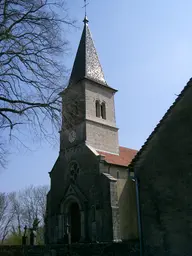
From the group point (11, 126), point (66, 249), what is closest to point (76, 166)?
point (66, 249)

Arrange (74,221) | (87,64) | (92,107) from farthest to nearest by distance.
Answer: (87,64), (92,107), (74,221)

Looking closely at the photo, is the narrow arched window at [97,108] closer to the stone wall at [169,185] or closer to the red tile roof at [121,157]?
the red tile roof at [121,157]

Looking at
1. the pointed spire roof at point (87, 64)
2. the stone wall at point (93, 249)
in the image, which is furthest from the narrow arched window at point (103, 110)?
the stone wall at point (93, 249)

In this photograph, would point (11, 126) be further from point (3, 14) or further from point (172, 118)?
point (172, 118)

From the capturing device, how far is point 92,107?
2811 centimetres

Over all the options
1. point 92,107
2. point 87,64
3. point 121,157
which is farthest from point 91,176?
point 87,64

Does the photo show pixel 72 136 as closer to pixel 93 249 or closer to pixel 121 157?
pixel 121 157

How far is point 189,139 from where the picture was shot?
12.7 meters

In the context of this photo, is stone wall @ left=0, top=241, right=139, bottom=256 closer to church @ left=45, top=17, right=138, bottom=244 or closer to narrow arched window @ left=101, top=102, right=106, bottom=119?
church @ left=45, top=17, right=138, bottom=244

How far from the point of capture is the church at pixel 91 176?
2211cm

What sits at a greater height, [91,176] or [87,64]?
[87,64]

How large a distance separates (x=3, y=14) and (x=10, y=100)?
10.9ft

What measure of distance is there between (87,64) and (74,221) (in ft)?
52.0

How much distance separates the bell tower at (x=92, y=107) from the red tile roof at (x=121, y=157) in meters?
0.75
